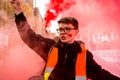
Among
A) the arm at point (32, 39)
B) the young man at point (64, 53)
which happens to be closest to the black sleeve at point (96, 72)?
the young man at point (64, 53)

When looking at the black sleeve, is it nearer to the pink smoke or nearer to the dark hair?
the dark hair

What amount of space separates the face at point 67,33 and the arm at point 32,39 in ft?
0.33

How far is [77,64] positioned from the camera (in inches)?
110

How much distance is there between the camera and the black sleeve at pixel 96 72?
2775 millimetres

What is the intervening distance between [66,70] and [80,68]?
12 cm

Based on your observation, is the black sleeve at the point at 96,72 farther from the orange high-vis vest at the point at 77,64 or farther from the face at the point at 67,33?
the face at the point at 67,33

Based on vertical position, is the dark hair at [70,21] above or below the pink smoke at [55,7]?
below

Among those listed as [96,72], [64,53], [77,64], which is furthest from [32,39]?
[96,72]

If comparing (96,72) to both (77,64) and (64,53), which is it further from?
(64,53)

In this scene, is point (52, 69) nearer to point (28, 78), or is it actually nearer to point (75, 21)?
point (28, 78)

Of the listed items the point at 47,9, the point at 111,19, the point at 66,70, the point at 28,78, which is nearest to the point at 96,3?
the point at 111,19

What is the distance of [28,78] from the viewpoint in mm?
2820

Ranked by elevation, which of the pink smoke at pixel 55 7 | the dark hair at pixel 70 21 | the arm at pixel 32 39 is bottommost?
the arm at pixel 32 39

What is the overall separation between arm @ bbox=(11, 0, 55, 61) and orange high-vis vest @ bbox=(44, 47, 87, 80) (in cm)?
6
